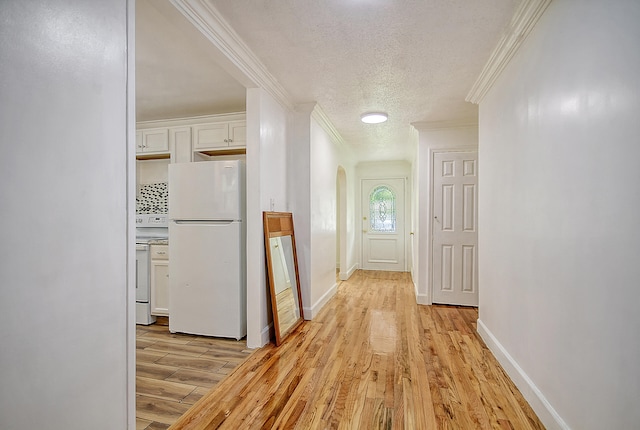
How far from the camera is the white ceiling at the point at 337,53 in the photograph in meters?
1.90

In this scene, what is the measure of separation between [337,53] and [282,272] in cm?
209

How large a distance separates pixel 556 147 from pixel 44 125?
2.29 metres

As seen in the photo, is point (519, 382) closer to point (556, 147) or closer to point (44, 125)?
point (556, 147)

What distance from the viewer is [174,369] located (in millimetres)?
2391

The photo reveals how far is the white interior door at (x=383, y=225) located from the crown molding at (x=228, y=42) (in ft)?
14.2

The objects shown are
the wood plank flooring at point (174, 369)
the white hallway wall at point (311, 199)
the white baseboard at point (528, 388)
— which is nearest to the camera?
the white baseboard at point (528, 388)

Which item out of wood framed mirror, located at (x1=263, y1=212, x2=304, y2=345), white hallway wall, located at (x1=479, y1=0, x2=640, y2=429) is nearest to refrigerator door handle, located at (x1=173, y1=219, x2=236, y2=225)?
wood framed mirror, located at (x1=263, y1=212, x2=304, y2=345)

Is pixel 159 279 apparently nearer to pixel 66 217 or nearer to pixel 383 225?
pixel 66 217

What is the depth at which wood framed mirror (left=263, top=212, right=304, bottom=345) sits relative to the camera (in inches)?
114

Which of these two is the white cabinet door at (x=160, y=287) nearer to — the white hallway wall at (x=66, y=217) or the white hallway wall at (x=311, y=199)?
the white hallway wall at (x=311, y=199)

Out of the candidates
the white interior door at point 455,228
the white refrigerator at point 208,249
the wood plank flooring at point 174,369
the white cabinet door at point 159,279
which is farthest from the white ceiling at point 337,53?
the wood plank flooring at point 174,369

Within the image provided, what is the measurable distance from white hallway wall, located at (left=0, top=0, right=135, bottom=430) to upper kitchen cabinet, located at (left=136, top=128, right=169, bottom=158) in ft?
9.07

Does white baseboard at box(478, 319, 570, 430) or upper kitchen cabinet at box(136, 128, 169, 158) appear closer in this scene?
white baseboard at box(478, 319, 570, 430)

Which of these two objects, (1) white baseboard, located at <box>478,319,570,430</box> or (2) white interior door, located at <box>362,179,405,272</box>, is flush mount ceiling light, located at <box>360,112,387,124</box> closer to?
(1) white baseboard, located at <box>478,319,570,430</box>
